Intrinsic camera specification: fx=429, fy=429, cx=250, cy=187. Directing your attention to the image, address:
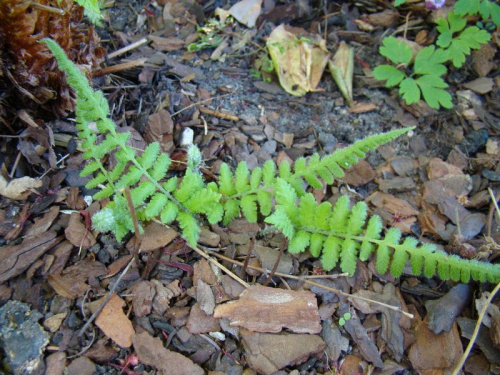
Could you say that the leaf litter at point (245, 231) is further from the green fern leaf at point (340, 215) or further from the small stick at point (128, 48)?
the green fern leaf at point (340, 215)

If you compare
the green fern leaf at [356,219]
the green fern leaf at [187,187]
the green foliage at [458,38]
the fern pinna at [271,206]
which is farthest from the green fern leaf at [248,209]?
the green foliage at [458,38]

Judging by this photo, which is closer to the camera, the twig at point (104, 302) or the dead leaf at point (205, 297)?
the twig at point (104, 302)

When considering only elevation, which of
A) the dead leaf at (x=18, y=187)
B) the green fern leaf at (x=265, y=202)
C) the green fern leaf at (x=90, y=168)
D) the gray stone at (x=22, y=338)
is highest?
the green fern leaf at (x=90, y=168)

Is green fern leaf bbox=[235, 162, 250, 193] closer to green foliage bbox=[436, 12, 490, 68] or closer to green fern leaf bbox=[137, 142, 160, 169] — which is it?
green fern leaf bbox=[137, 142, 160, 169]

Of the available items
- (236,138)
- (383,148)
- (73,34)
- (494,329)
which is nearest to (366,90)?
(383,148)

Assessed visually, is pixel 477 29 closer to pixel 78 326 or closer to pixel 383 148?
pixel 383 148

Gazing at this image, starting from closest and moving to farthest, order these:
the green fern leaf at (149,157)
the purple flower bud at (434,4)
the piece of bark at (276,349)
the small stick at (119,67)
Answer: the piece of bark at (276,349)
the green fern leaf at (149,157)
the small stick at (119,67)
the purple flower bud at (434,4)

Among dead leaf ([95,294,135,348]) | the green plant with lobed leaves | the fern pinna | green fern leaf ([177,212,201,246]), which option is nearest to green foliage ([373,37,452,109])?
the green plant with lobed leaves
